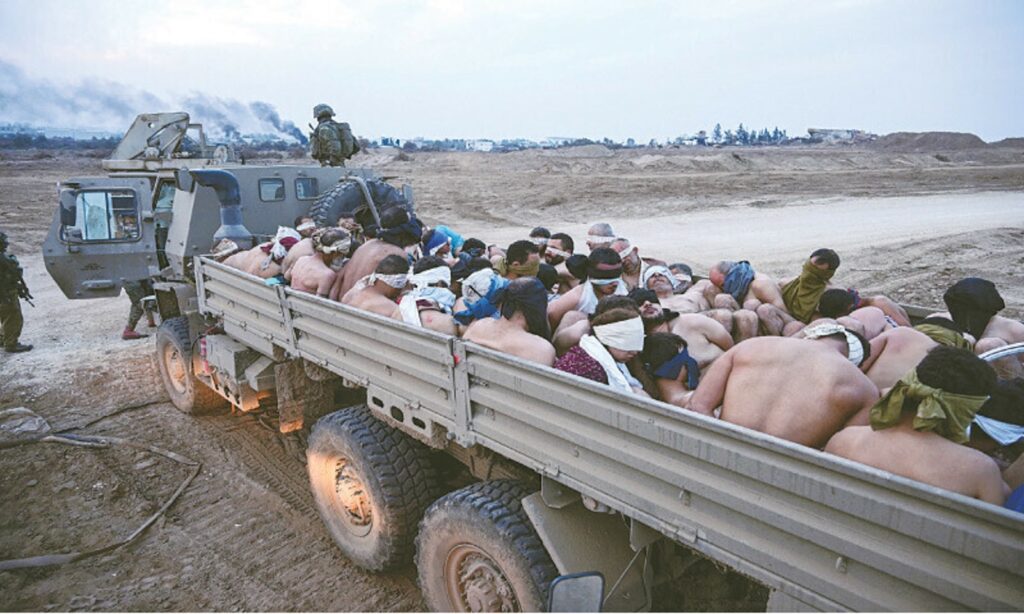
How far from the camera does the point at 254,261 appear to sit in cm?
570

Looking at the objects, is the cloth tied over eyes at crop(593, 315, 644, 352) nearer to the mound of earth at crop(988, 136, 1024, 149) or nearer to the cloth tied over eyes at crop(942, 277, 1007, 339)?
the cloth tied over eyes at crop(942, 277, 1007, 339)

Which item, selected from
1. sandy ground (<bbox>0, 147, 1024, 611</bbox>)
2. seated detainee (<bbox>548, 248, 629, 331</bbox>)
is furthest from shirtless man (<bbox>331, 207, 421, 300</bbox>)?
sandy ground (<bbox>0, 147, 1024, 611</bbox>)

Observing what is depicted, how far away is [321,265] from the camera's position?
5.21 metres

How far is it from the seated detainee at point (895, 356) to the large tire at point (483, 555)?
164 centimetres

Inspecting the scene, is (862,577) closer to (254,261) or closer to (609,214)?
(254,261)

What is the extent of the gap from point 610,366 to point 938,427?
1240 mm

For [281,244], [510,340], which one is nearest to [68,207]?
[281,244]

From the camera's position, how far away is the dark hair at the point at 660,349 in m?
3.19

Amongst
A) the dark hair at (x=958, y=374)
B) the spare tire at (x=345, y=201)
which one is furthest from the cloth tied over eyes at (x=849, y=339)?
the spare tire at (x=345, y=201)

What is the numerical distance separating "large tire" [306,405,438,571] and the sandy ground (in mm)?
233

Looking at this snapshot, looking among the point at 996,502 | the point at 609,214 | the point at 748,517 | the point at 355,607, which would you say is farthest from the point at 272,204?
the point at 609,214

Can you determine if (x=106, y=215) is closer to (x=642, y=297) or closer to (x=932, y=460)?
(x=642, y=297)

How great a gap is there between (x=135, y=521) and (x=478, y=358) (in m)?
3.19

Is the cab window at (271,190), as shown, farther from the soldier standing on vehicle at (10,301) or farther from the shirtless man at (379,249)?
the soldier standing on vehicle at (10,301)
